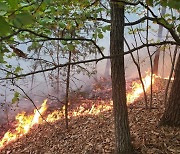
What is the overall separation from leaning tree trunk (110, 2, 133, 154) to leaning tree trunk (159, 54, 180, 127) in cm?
101

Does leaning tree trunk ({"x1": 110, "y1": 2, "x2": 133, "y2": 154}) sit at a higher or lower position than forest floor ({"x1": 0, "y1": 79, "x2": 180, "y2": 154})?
higher

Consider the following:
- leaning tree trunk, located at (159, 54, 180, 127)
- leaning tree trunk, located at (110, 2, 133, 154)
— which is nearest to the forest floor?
leaning tree trunk, located at (159, 54, 180, 127)

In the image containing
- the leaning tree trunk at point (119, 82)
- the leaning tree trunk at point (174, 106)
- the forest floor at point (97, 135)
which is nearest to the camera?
the leaning tree trunk at point (119, 82)

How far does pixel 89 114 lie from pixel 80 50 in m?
2.23

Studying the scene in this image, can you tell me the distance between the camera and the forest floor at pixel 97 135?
439 centimetres

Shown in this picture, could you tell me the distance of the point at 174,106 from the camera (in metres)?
4.40

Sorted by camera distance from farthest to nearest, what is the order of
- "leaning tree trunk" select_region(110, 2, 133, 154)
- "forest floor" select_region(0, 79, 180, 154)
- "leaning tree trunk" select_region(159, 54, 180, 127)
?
"forest floor" select_region(0, 79, 180, 154), "leaning tree trunk" select_region(159, 54, 180, 127), "leaning tree trunk" select_region(110, 2, 133, 154)

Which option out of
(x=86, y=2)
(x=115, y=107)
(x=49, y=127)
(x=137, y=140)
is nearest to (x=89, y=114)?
(x=49, y=127)

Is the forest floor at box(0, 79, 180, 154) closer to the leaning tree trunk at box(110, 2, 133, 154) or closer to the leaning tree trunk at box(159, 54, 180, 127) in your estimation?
the leaning tree trunk at box(159, 54, 180, 127)

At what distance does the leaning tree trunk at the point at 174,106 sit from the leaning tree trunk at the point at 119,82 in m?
1.01

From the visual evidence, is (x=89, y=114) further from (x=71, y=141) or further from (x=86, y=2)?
(x=86, y=2)

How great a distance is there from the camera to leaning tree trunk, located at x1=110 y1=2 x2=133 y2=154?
3.36m

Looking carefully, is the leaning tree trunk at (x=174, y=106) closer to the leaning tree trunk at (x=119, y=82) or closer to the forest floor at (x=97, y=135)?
the forest floor at (x=97, y=135)

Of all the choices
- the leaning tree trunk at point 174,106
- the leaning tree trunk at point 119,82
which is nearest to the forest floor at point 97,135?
the leaning tree trunk at point 174,106
